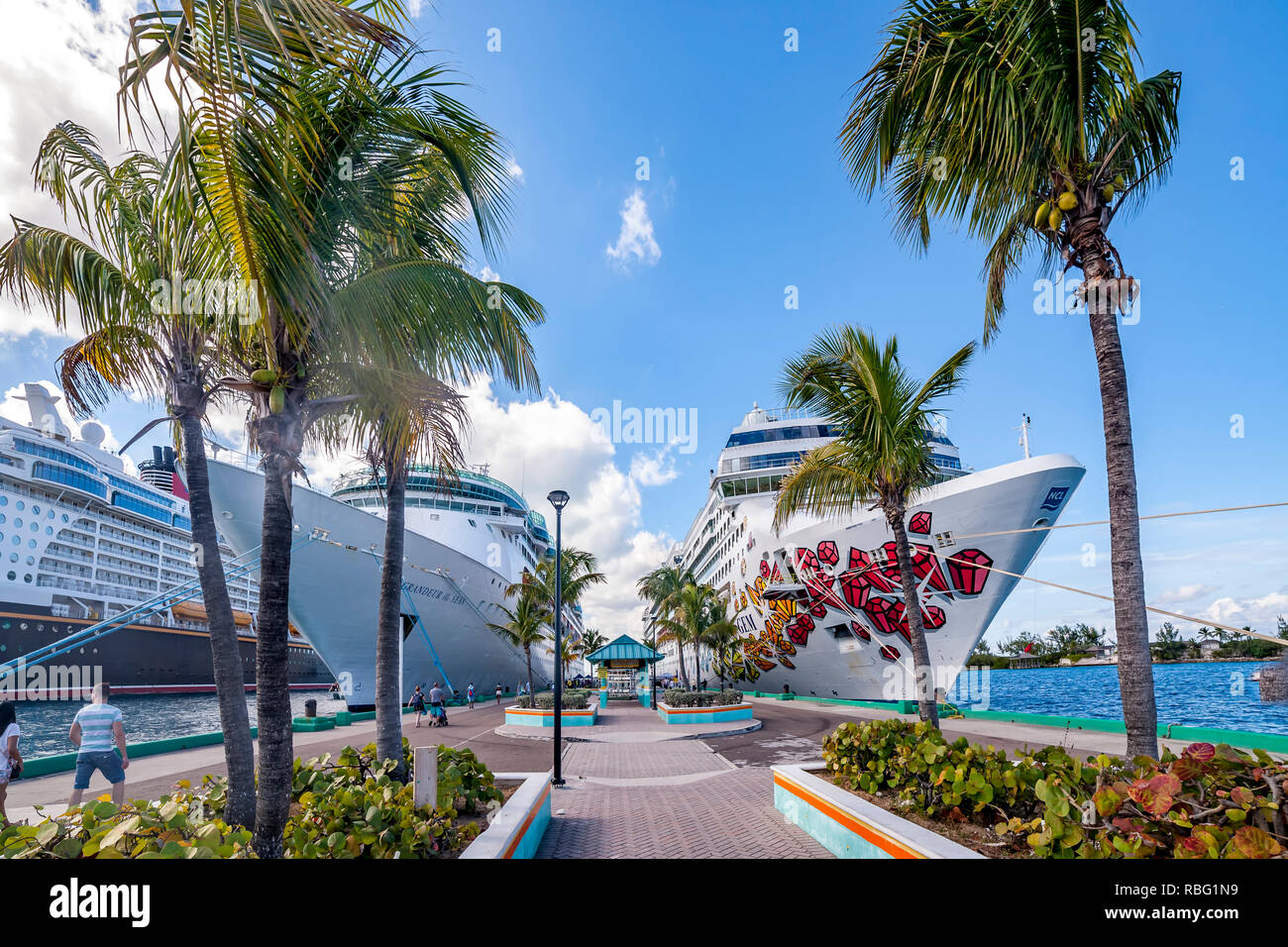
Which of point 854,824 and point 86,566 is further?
point 86,566

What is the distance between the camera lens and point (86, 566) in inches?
1522

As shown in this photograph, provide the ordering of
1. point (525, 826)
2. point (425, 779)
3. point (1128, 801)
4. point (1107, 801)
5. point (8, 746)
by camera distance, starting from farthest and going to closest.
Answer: point (8, 746), point (525, 826), point (425, 779), point (1128, 801), point (1107, 801)

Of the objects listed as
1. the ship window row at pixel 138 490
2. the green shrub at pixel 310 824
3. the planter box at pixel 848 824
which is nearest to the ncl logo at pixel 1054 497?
the planter box at pixel 848 824

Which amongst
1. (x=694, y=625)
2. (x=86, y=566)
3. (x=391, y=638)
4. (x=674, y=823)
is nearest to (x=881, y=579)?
(x=694, y=625)

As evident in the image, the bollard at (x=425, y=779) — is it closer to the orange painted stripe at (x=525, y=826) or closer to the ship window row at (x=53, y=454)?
the orange painted stripe at (x=525, y=826)

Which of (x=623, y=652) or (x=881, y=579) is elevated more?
(x=881, y=579)

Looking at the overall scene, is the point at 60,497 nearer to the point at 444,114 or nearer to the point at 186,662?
the point at 186,662

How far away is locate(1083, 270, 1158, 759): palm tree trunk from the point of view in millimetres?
4785

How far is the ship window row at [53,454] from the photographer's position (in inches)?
1315

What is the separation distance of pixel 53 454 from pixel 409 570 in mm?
28728

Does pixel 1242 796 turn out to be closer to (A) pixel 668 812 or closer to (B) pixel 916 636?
(B) pixel 916 636

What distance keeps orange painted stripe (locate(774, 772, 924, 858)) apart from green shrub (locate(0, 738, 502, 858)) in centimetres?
347
